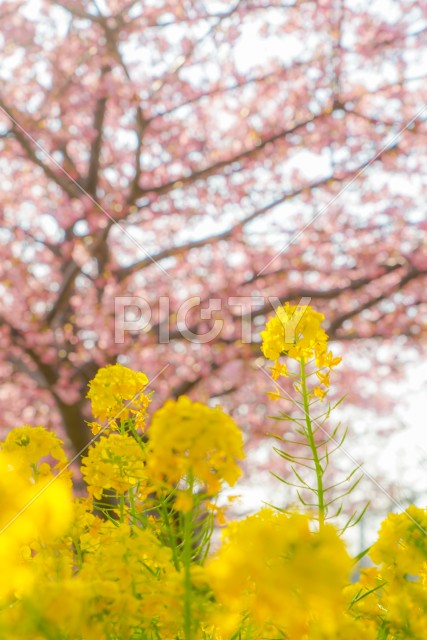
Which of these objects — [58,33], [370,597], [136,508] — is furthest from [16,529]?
[58,33]

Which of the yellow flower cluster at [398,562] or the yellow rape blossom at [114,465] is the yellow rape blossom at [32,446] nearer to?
the yellow rape blossom at [114,465]

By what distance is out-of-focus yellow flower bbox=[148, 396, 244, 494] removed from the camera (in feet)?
2.13

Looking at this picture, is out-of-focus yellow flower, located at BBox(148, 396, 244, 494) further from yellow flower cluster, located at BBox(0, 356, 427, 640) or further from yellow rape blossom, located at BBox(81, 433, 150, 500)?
yellow rape blossom, located at BBox(81, 433, 150, 500)

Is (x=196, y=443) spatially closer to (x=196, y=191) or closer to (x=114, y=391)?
(x=114, y=391)

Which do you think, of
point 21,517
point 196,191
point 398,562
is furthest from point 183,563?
point 196,191

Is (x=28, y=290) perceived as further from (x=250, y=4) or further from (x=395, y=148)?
(x=395, y=148)

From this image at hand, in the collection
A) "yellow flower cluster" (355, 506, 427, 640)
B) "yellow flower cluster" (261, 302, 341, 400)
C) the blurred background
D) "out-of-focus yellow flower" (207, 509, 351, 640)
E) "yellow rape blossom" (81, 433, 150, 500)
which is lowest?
"out-of-focus yellow flower" (207, 509, 351, 640)

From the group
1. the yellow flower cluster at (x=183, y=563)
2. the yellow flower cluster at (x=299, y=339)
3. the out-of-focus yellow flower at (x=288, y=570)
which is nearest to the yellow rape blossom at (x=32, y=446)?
the yellow flower cluster at (x=183, y=563)

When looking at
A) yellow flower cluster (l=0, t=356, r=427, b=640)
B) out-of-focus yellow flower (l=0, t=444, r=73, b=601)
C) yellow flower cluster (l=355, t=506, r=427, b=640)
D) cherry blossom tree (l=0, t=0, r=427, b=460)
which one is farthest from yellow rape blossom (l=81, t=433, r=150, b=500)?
cherry blossom tree (l=0, t=0, r=427, b=460)

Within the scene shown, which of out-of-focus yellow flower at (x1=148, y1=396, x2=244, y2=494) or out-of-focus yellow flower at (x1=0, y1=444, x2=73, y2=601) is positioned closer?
out-of-focus yellow flower at (x1=148, y1=396, x2=244, y2=494)

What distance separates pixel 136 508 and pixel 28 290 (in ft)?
17.6

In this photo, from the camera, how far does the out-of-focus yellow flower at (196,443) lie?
648mm

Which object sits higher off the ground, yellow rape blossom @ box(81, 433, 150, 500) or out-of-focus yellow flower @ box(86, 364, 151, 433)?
out-of-focus yellow flower @ box(86, 364, 151, 433)

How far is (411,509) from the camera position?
111cm
